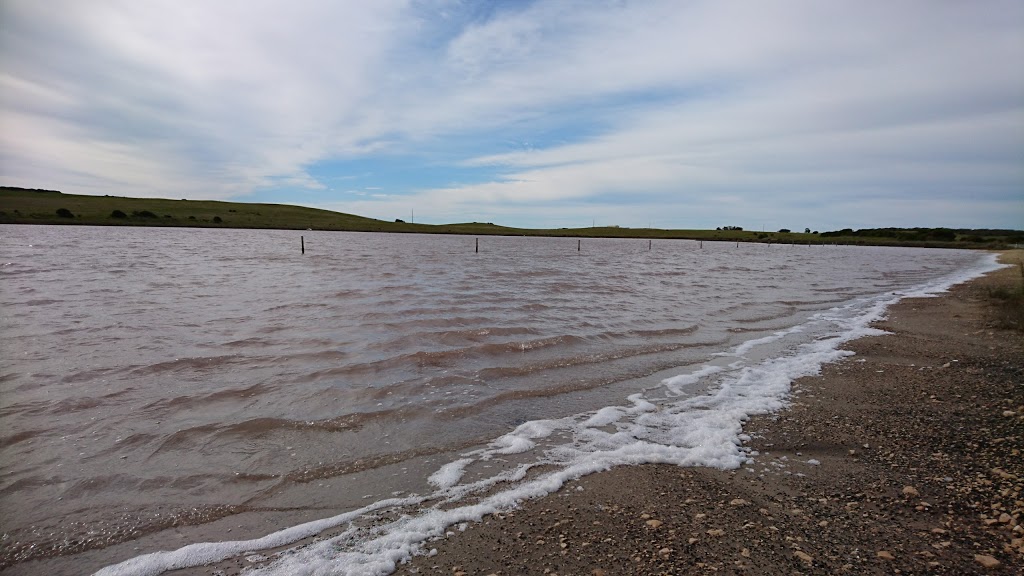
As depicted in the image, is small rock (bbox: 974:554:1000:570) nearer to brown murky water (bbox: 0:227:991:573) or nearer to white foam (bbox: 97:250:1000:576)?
white foam (bbox: 97:250:1000:576)

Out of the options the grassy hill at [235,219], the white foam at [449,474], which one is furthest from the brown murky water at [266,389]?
the grassy hill at [235,219]

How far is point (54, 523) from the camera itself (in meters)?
4.48

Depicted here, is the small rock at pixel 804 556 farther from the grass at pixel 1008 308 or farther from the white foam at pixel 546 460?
the grass at pixel 1008 308

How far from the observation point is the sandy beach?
3.59 m

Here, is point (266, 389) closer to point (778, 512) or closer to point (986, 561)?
point (778, 512)

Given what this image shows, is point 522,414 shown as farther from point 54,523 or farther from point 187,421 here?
point 54,523

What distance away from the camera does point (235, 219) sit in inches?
5212

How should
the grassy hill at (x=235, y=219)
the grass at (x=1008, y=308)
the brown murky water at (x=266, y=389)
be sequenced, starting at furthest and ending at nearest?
the grassy hill at (x=235, y=219) < the grass at (x=1008, y=308) < the brown murky water at (x=266, y=389)

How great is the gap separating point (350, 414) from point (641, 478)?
436cm

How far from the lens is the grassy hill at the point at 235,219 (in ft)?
343

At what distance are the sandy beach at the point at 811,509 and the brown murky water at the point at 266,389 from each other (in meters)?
1.85

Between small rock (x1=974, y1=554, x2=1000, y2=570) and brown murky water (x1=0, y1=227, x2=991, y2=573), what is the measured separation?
4665mm

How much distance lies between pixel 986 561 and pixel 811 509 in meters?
1.12

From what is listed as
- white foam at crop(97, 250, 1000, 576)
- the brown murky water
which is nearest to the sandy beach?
white foam at crop(97, 250, 1000, 576)
